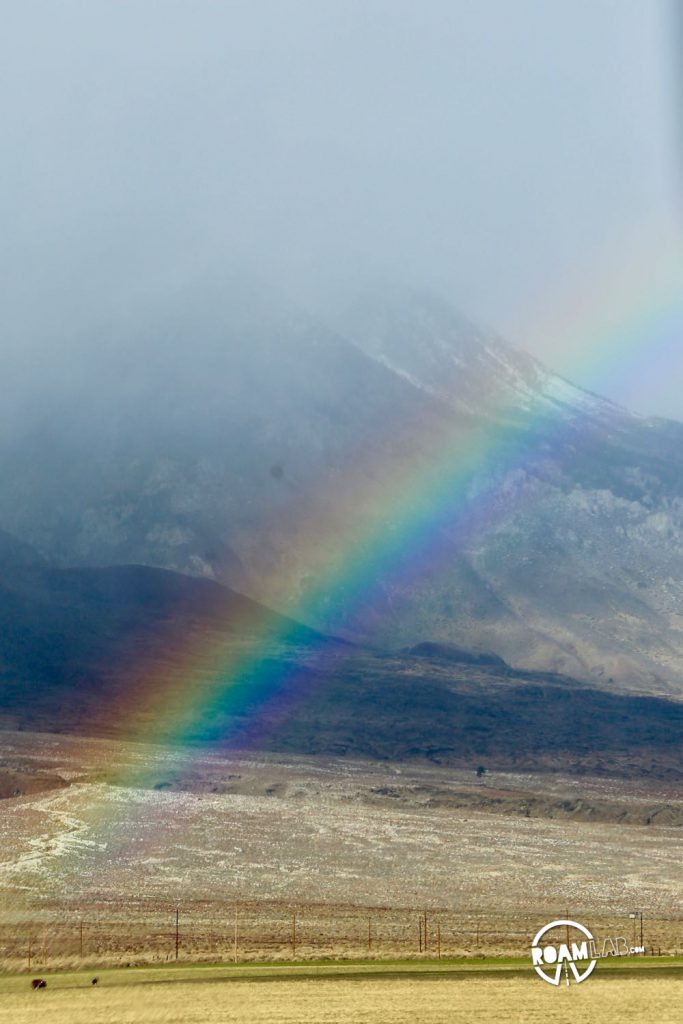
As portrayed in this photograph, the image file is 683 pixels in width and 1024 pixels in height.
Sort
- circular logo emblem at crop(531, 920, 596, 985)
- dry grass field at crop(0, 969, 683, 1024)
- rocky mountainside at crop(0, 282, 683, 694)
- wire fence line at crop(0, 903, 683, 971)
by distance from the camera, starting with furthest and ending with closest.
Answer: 1. rocky mountainside at crop(0, 282, 683, 694)
2. wire fence line at crop(0, 903, 683, 971)
3. circular logo emblem at crop(531, 920, 596, 985)
4. dry grass field at crop(0, 969, 683, 1024)

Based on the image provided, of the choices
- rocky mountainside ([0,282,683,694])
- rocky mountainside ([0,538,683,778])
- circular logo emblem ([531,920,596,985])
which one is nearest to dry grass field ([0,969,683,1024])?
circular logo emblem ([531,920,596,985])

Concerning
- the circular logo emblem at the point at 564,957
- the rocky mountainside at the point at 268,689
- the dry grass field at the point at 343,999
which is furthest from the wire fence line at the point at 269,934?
the rocky mountainside at the point at 268,689

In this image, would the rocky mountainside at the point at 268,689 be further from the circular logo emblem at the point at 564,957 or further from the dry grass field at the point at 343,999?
the dry grass field at the point at 343,999

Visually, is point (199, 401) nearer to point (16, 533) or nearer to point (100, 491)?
point (100, 491)

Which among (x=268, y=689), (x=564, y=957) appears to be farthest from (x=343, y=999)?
(x=268, y=689)

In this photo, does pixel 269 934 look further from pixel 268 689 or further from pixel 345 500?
pixel 345 500

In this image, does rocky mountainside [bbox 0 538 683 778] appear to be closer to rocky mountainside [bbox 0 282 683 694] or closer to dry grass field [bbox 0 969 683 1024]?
rocky mountainside [bbox 0 282 683 694]
